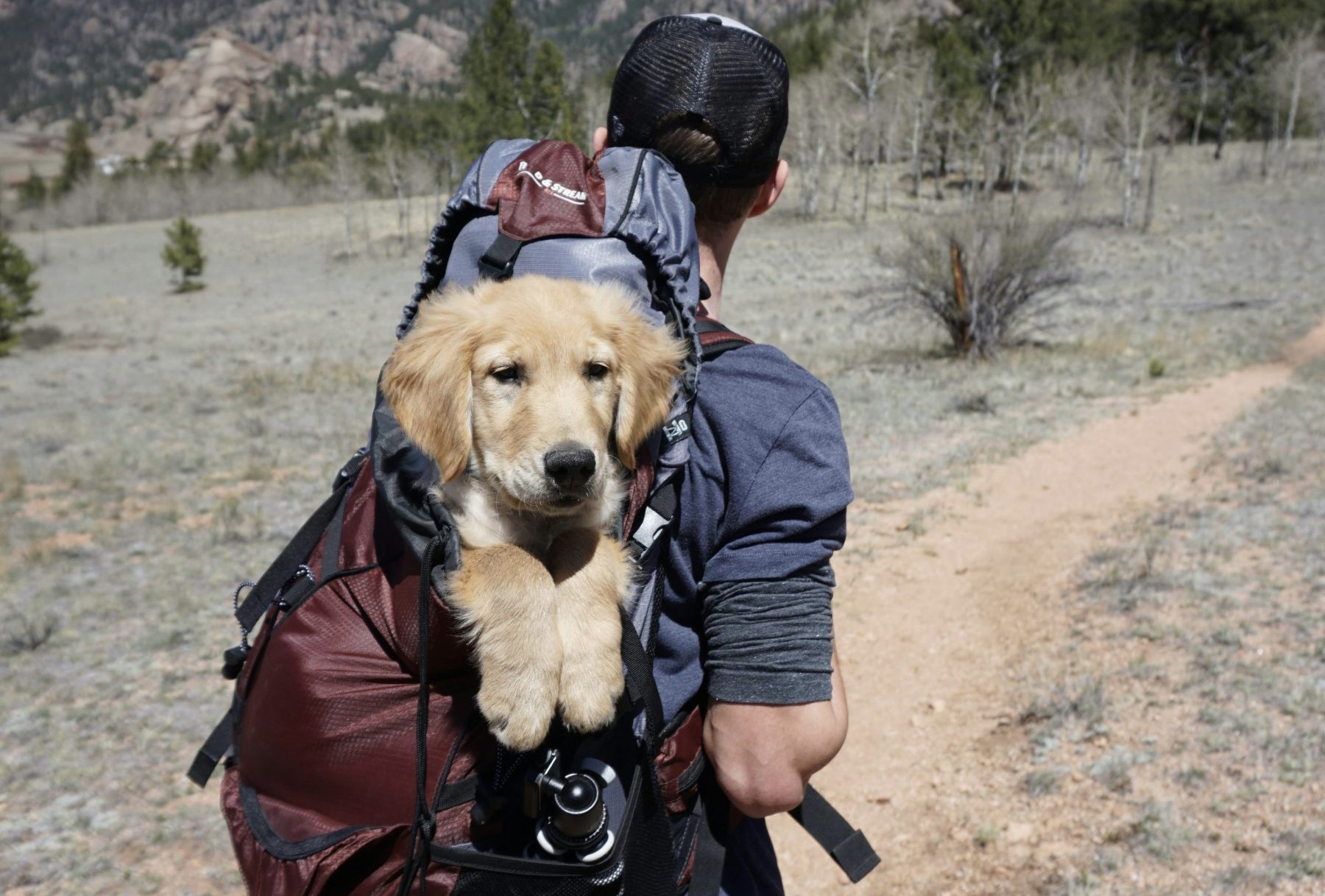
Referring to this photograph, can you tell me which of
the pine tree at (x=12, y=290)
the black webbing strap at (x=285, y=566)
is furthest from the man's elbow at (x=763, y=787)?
the pine tree at (x=12, y=290)

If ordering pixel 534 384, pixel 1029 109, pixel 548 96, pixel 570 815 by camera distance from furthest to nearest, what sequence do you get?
pixel 548 96, pixel 1029 109, pixel 534 384, pixel 570 815

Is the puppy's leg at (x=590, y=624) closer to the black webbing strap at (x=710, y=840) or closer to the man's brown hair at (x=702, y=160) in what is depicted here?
the black webbing strap at (x=710, y=840)

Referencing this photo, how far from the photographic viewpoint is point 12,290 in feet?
93.1

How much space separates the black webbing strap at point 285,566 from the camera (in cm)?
197

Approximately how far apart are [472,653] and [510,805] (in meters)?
0.28

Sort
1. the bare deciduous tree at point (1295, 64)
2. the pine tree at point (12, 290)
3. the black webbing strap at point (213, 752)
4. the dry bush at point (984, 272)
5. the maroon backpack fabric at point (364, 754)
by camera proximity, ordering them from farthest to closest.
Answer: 1. the bare deciduous tree at point (1295, 64)
2. the pine tree at point (12, 290)
3. the dry bush at point (984, 272)
4. the black webbing strap at point (213, 752)
5. the maroon backpack fabric at point (364, 754)

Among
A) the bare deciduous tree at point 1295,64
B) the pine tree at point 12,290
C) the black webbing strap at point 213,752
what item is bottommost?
the pine tree at point 12,290

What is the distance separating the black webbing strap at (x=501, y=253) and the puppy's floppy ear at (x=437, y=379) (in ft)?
0.56

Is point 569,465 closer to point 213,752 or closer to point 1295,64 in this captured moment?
point 213,752

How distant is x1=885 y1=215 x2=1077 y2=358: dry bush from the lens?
53.9ft

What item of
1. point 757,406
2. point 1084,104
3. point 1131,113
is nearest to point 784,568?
point 757,406

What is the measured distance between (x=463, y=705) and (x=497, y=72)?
5750cm

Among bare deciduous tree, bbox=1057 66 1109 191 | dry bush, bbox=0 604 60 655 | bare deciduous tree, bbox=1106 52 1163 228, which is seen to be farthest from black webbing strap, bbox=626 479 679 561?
bare deciduous tree, bbox=1057 66 1109 191

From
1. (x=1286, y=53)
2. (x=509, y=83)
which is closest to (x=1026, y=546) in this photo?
(x=509, y=83)
